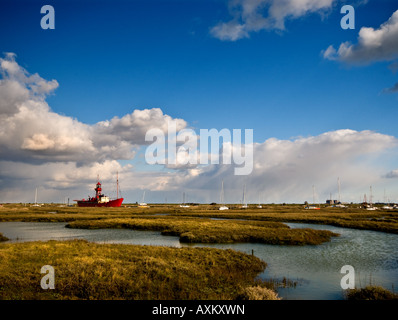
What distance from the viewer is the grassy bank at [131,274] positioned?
1814cm

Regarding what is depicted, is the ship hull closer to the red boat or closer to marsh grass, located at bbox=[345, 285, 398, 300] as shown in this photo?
the red boat

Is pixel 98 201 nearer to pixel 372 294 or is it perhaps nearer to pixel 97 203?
pixel 97 203

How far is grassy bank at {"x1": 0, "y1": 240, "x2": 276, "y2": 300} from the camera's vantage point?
18.1 metres

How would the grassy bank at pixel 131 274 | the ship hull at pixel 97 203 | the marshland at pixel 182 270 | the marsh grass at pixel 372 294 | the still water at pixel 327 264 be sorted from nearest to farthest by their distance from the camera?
the marsh grass at pixel 372 294 < the grassy bank at pixel 131 274 < the marshland at pixel 182 270 < the still water at pixel 327 264 < the ship hull at pixel 97 203

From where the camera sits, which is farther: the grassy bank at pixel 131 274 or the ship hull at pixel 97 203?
the ship hull at pixel 97 203

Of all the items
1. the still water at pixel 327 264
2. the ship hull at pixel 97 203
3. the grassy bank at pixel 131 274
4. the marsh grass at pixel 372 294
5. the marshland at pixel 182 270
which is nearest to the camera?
the marsh grass at pixel 372 294

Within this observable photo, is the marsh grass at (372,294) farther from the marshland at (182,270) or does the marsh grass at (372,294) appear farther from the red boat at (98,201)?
the red boat at (98,201)

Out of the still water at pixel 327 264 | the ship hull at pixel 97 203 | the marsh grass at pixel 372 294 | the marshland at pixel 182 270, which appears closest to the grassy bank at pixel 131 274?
the marshland at pixel 182 270

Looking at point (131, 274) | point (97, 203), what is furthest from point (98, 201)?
point (131, 274)

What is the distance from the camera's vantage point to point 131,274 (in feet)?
70.4
